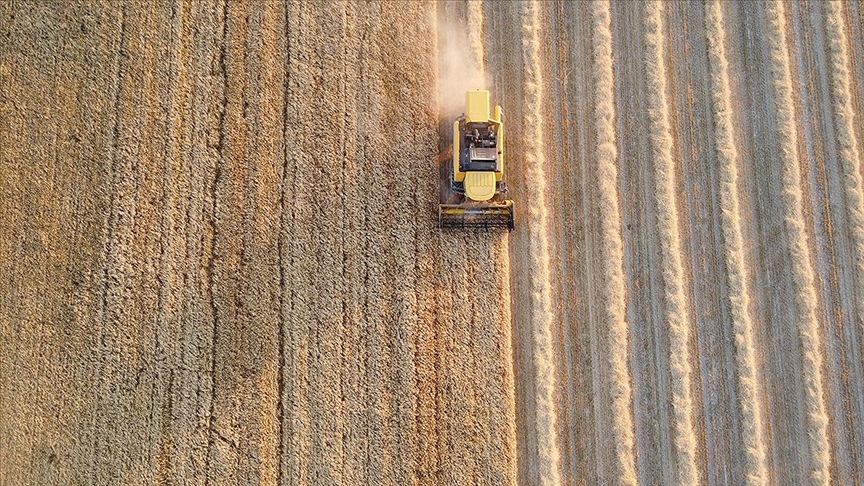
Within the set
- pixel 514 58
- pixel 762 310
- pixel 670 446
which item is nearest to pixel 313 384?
pixel 670 446

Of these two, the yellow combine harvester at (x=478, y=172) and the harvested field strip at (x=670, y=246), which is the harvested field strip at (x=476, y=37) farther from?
the harvested field strip at (x=670, y=246)

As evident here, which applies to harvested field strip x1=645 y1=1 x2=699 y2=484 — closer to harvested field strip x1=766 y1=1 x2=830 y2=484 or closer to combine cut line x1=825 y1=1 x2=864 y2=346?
harvested field strip x1=766 y1=1 x2=830 y2=484

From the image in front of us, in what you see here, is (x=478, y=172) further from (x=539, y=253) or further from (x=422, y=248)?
(x=539, y=253)

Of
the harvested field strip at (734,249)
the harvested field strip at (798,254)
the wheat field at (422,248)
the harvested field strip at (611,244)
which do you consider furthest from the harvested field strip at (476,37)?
the harvested field strip at (798,254)

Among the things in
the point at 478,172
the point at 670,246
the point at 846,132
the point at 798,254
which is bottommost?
the point at 798,254

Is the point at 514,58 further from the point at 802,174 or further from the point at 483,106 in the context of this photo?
the point at 802,174

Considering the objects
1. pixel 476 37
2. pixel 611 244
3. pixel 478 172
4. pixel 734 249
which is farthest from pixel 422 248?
pixel 734 249
